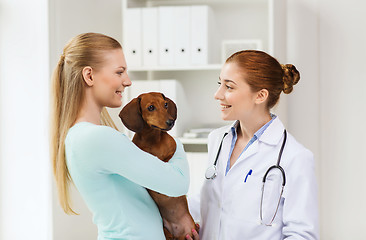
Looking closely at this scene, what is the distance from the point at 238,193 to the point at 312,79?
177cm

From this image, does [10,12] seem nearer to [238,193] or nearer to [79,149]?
[79,149]

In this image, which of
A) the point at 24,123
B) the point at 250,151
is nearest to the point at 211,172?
the point at 250,151

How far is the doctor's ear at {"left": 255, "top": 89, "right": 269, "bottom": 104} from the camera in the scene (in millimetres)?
1457

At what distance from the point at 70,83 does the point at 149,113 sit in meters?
0.24

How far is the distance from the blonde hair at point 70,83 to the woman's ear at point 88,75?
0.01 metres

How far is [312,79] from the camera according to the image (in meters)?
2.98

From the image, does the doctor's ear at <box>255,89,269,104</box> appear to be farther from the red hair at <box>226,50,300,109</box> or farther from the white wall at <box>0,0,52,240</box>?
the white wall at <box>0,0,52,240</box>

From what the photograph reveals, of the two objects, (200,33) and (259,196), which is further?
(200,33)

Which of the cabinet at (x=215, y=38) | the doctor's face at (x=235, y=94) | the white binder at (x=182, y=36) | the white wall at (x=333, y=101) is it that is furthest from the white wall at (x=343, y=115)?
the doctor's face at (x=235, y=94)

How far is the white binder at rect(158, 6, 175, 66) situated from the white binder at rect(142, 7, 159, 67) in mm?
31

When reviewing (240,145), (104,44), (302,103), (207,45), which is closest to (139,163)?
(104,44)

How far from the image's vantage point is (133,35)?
9.20ft

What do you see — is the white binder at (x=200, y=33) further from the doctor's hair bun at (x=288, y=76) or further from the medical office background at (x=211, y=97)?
the doctor's hair bun at (x=288, y=76)

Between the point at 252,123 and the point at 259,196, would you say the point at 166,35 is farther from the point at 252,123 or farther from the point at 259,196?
the point at 259,196
